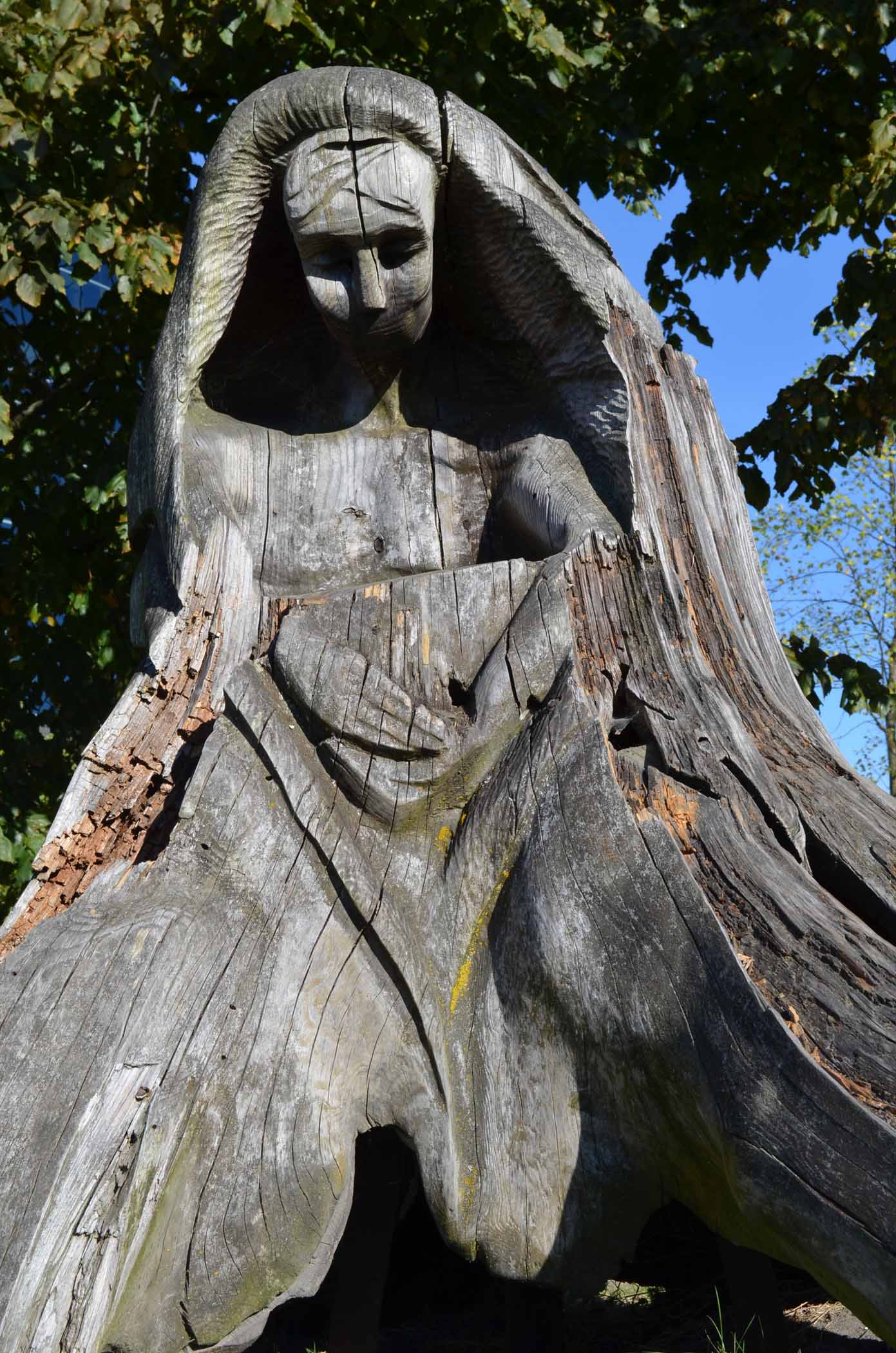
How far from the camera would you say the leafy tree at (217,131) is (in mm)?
5523

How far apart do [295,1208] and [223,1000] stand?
0.37 meters

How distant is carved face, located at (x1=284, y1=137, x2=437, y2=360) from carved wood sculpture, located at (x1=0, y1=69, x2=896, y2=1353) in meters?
0.01

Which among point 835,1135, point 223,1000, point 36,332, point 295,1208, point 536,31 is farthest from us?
point 36,332

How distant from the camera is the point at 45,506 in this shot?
20.0ft

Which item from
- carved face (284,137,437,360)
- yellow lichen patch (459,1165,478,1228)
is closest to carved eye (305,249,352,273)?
carved face (284,137,437,360)

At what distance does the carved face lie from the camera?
3.02 metres

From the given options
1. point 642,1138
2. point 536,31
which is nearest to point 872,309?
point 536,31

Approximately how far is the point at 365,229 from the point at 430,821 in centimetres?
141

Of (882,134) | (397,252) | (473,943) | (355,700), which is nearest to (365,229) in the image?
(397,252)

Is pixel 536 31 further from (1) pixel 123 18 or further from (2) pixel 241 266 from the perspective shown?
(2) pixel 241 266

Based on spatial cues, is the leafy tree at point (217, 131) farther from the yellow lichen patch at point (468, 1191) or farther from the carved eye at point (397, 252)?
the yellow lichen patch at point (468, 1191)

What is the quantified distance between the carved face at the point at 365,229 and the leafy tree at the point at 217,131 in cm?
265

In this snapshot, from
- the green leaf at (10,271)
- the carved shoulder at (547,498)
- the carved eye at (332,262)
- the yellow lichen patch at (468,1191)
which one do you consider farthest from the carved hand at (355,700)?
the green leaf at (10,271)

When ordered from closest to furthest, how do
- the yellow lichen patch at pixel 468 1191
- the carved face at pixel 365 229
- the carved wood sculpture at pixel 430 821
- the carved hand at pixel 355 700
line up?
the carved wood sculpture at pixel 430 821
the yellow lichen patch at pixel 468 1191
the carved hand at pixel 355 700
the carved face at pixel 365 229
